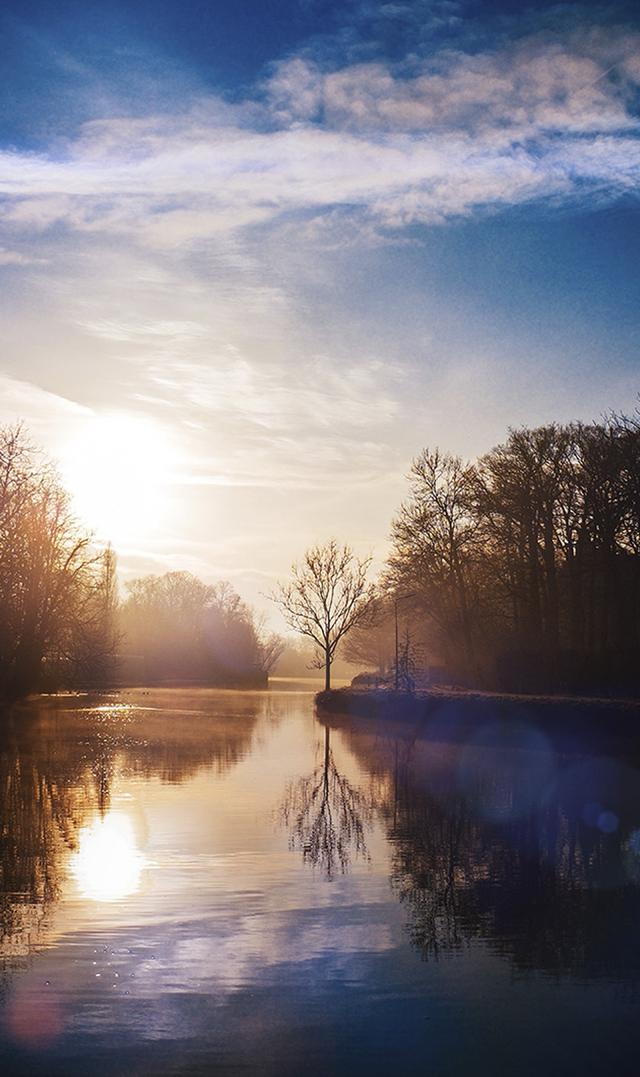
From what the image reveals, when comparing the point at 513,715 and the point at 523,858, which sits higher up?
the point at 513,715

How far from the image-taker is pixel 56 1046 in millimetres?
7441

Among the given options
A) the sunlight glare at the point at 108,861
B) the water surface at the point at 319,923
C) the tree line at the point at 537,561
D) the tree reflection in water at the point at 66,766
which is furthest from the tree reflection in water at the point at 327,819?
the tree line at the point at 537,561

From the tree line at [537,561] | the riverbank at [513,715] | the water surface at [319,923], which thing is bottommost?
the water surface at [319,923]

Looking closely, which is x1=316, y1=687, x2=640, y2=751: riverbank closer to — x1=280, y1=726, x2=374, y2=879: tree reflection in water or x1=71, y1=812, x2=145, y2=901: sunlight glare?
x1=280, y1=726, x2=374, y2=879: tree reflection in water

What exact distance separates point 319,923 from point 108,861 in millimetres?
4188

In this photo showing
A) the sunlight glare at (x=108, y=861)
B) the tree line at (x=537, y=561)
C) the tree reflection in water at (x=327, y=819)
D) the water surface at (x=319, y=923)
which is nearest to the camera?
the water surface at (x=319, y=923)

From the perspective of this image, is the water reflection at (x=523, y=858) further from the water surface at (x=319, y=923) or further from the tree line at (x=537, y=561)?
the tree line at (x=537, y=561)

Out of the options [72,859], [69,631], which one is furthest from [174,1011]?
[69,631]

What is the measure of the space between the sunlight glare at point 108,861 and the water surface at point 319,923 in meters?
0.06

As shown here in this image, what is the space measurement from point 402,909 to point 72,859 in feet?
15.9

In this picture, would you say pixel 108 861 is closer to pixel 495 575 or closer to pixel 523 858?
pixel 523 858

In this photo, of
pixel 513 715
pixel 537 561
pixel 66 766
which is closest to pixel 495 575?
pixel 537 561

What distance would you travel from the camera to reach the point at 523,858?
15102 millimetres

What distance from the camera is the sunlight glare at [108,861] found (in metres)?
12.8
